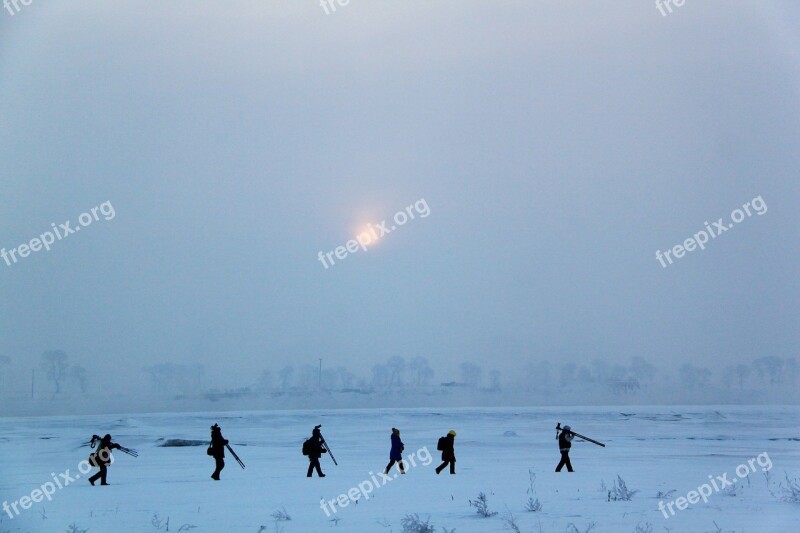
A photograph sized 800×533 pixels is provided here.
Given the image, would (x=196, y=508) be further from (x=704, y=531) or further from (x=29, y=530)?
(x=704, y=531)

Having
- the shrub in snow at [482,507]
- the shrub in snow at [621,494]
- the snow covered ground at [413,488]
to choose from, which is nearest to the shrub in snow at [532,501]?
the snow covered ground at [413,488]

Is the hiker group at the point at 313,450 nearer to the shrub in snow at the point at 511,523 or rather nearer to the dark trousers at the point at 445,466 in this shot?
the dark trousers at the point at 445,466

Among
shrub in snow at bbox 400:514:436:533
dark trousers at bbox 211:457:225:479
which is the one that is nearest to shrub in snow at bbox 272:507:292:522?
shrub in snow at bbox 400:514:436:533

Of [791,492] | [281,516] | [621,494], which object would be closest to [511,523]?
[621,494]

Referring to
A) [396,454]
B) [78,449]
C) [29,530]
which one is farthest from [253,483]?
[78,449]

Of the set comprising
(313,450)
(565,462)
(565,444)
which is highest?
(313,450)

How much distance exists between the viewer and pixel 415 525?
1627cm

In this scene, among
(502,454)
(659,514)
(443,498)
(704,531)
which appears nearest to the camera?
(704,531)

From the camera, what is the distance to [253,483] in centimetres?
2381

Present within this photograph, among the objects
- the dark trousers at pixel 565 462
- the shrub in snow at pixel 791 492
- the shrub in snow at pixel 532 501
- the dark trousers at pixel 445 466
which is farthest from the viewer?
the dark trousers at pixel 445 466

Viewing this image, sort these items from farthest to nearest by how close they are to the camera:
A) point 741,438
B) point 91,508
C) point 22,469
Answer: point 741,438 → point 22,469 → point 91,508

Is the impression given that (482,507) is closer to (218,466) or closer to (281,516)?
(281,516)

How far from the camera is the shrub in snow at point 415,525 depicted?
52.2 ft

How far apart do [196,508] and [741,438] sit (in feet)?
105
